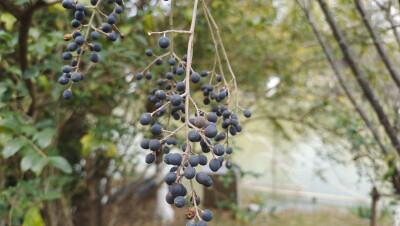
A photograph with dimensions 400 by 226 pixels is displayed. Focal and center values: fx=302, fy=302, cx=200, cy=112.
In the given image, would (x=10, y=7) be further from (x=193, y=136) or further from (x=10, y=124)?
(x=193, y=136)

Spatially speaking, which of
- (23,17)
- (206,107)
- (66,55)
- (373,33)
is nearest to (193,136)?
(66,55)

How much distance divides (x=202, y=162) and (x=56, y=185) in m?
2.01

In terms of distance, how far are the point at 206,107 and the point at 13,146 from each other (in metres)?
0.96

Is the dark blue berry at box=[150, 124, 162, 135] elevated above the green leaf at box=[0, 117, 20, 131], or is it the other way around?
the dark blue berry at box=[150, 124, 162, 135]

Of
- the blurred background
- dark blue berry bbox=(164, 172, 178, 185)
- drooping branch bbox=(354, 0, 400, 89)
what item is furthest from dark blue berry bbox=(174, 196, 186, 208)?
drooping branch bbox=(354, 0, 400, 89)

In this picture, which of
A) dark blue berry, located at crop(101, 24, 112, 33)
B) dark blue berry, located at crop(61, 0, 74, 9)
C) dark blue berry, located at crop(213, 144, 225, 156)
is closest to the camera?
dark blue berry, located at crop(213, 144, 225, 156)

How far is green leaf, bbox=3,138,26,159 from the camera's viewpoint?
1.15 m

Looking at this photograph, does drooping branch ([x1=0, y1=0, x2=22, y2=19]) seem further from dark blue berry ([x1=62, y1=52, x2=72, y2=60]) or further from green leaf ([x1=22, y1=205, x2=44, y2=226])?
green leaf ([x1=22, y1=205, x2=44, y2=226])

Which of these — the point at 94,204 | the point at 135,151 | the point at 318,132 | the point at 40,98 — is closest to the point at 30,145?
the point at 40,98

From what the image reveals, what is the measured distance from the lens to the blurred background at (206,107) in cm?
138

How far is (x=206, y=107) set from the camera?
1.74m

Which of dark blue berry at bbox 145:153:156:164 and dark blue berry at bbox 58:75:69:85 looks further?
dark blue berry at bbox 58:75:69:85

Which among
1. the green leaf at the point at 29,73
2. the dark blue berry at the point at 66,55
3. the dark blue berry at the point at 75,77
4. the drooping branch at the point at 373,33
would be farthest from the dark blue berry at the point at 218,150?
the drooping branch at the point at 373,33

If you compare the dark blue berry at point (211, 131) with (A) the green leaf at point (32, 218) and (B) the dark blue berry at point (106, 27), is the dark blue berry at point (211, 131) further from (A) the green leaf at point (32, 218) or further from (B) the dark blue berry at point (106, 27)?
(A) the green leaf at point (32, 218)
